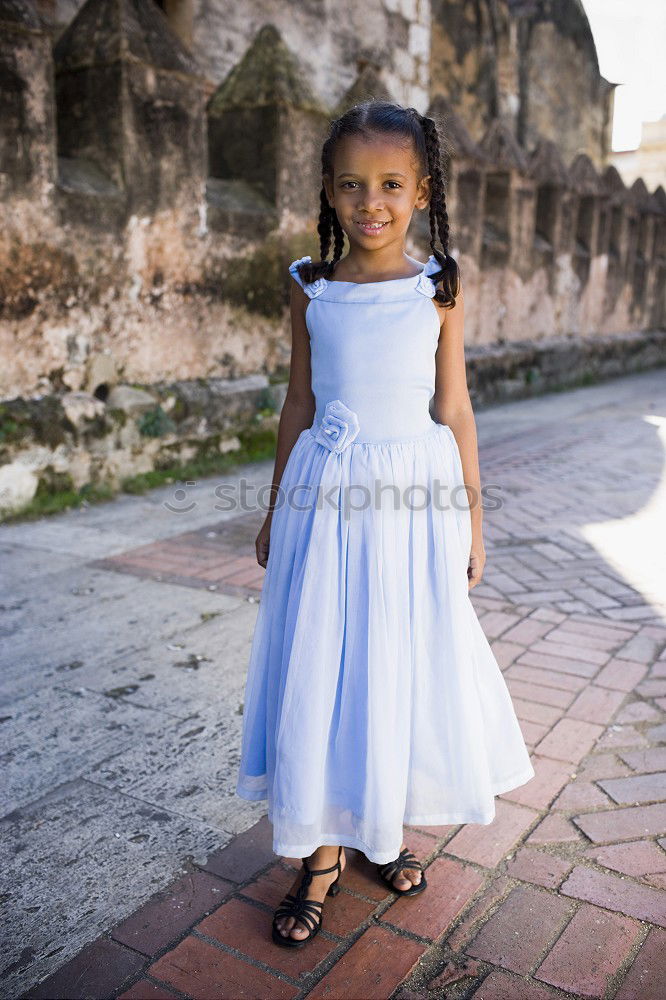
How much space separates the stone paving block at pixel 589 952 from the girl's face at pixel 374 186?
1.48 m

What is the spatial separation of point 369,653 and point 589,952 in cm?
73

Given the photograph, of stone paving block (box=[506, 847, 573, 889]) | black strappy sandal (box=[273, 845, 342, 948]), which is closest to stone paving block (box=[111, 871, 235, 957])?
→ black strappy sandal (box=[273, 845, 342, 948])

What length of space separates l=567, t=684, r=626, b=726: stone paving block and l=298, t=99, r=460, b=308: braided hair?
1.46 meters

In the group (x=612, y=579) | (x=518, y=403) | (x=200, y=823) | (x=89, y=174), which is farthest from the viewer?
(x=518, y=403)

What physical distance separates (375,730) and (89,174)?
4.38 m

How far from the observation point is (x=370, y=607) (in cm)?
171

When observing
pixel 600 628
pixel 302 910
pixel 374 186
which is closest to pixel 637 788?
pixel 302 910

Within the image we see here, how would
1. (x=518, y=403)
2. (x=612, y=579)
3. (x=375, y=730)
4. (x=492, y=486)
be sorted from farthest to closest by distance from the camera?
(x=518, y=403) < (x=492, y=486) < (x=612, y=579) < (x=375, y=730)

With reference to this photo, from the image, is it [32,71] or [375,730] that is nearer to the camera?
[375,730]

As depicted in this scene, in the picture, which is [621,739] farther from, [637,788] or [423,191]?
[423,191]

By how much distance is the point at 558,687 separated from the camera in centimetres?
281

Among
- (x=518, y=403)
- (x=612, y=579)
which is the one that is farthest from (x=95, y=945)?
(x=518, y=403)

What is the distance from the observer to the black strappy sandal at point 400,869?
1869 millimetres

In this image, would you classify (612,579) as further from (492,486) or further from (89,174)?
(89,174)
